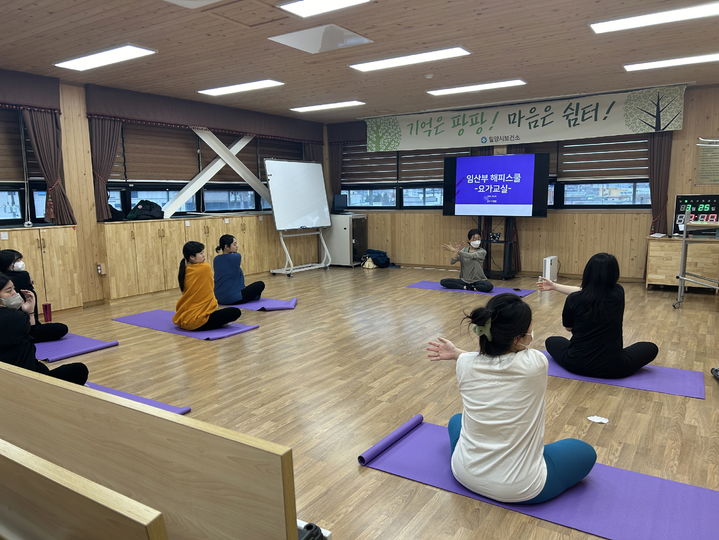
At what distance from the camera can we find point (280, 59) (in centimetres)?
529

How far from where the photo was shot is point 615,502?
2242 mm

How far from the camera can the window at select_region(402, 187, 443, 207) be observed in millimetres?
9469

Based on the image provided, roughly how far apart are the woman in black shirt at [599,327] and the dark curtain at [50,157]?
5545 mm

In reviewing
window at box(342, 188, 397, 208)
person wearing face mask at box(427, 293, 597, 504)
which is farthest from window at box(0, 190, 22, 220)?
person wearing face mask at box(427, 293, 597, 504)

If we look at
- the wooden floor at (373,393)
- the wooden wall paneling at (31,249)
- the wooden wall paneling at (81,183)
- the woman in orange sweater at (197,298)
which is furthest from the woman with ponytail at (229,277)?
the wooden wall paneling at (31,249)

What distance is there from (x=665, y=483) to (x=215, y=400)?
260 cm

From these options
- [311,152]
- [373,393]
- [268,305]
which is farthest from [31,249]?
[311,152]

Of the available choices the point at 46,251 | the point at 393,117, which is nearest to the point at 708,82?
the point at 393,117

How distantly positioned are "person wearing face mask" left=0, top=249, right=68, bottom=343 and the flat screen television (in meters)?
5.99

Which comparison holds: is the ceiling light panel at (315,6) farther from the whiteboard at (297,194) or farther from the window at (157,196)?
the whiteboard at (297,194)

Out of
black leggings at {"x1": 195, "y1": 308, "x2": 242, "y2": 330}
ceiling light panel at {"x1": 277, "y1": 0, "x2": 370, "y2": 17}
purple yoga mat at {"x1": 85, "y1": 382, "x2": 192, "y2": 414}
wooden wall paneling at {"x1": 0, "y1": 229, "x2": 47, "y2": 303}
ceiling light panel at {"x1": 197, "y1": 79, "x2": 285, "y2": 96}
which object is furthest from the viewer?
ceiling light panel at {"x1": 197, "y1": 79, "x2": 285, "y2": 96}

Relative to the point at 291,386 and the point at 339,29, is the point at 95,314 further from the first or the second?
the point at 339,29

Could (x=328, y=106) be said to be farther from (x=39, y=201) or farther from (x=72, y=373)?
(x=72, y=373)

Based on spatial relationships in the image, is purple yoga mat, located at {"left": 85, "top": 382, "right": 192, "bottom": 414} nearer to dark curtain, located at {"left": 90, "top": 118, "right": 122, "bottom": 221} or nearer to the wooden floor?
the wooden floor
